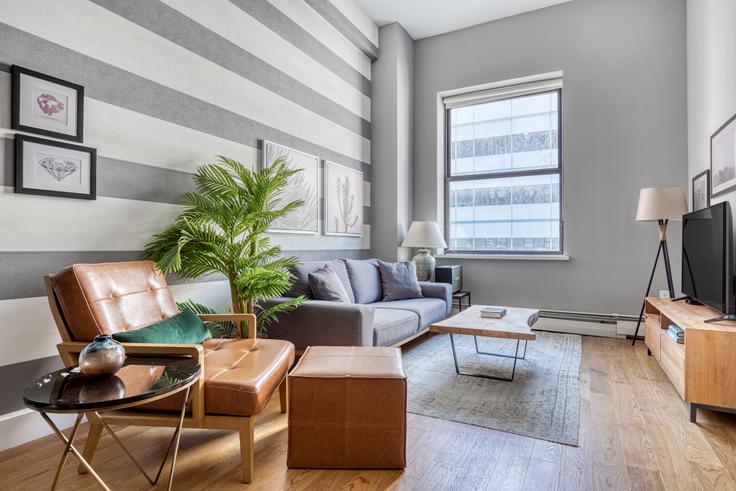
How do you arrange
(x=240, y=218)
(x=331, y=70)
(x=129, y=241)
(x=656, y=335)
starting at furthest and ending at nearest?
(x=331, y=70) → (x=656, y=335) → (x=240, y=218) → (x=129, y=241)

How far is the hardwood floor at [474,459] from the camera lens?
1.67 metres

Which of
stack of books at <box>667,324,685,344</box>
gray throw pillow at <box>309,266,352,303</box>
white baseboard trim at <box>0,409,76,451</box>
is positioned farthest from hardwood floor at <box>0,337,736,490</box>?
gray throw pillow at <box>309,266,352,303</box>

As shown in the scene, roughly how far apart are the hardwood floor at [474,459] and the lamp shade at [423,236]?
2576 mm

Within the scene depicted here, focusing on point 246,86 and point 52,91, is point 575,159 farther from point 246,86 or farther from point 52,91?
point 52,91

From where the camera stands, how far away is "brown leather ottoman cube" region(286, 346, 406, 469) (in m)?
1.76

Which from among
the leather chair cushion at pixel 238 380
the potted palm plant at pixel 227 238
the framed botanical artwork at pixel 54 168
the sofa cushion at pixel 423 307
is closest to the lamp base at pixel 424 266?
the sofa cushion at pixel 423 307

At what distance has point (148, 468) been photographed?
1774 millimetres

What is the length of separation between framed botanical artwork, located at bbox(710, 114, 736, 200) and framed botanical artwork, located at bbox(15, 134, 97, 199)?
12.9 ft

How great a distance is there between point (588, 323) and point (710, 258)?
1.97 metres

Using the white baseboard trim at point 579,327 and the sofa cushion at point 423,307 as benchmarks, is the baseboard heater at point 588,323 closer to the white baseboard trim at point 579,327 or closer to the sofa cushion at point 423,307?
the white baseboard trim at point 579,327

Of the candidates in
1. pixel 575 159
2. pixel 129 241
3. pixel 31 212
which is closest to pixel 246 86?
pixel 129 241

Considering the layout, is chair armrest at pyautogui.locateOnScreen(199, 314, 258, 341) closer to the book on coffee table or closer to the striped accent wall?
the striped accent wall

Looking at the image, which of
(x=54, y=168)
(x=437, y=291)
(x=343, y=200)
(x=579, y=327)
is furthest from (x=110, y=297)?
(x=579, y=327)

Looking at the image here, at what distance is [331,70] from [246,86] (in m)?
1.36
